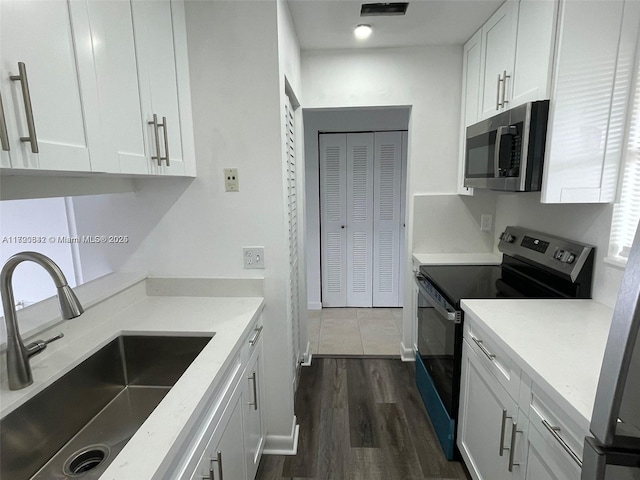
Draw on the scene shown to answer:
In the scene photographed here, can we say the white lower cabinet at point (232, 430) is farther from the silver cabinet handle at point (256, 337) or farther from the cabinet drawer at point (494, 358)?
the cabinet drawer at point (494, 358)

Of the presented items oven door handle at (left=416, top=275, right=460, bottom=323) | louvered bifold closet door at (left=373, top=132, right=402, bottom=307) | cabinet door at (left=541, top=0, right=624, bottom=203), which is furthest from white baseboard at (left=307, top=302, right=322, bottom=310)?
cabinet door at (left=541, top=0, right=624, bottom=203)

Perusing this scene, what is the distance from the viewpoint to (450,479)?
1.80 m

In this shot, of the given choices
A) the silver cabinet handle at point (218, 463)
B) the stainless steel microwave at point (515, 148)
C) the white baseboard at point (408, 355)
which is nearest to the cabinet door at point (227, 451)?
the silver cabinet handle at point (218, 463)

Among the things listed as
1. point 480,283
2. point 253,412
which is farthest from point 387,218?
point 253,412

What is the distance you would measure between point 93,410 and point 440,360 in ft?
5.48

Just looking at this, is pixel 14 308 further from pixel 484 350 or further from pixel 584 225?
pixel 584 225

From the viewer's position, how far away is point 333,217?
12.8 ft

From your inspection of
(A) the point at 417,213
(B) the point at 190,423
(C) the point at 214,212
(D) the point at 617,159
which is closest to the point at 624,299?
(B) the point at 190,423

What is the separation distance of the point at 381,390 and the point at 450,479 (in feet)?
2.63

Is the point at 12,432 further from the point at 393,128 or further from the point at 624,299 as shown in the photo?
the point at 393,128

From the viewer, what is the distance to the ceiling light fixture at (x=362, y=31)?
2.23 m

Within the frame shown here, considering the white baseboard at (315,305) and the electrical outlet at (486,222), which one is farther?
the white baseboard at (315,305)

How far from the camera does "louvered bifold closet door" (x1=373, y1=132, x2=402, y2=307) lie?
3742 millimetres

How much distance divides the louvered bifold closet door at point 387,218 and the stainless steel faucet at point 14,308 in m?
3.23
